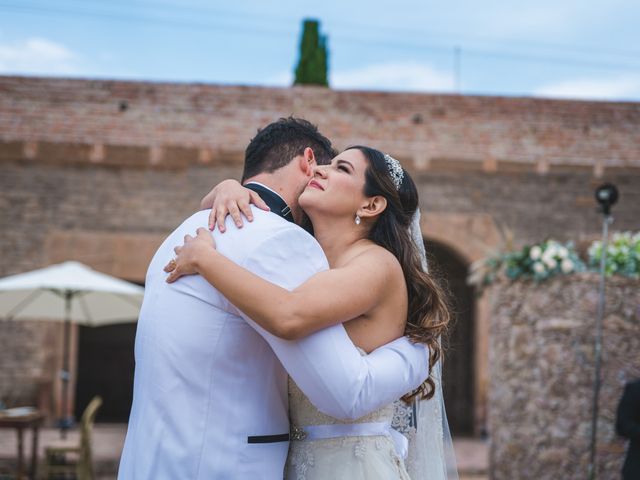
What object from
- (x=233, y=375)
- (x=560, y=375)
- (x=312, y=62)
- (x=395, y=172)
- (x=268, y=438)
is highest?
(x=312, y=62)

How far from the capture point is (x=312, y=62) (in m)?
15.4

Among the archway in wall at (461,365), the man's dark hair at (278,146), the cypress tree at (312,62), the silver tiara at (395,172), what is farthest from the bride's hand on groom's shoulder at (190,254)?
the cypress tree at (312,62)

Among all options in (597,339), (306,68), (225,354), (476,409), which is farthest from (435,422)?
(306,68)

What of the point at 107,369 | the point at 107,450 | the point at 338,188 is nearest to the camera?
the point at 338,188

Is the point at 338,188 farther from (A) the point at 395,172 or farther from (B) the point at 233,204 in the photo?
(B) the point at 233,204

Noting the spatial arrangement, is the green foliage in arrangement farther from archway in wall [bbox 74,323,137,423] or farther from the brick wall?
archway in wall [bbox 74,323,137,423]

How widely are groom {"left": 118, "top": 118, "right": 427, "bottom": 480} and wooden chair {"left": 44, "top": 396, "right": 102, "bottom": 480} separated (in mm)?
5094

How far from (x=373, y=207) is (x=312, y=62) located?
43.3 feet

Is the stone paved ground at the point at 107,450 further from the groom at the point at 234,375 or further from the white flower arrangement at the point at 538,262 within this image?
the groom at the point at 234,375

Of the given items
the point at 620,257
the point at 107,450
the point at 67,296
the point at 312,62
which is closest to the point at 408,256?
the point at 620,257

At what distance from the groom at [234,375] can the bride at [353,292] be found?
54 millimetres

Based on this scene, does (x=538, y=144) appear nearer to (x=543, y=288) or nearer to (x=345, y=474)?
(x=543, y=288)

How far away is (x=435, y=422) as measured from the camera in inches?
112

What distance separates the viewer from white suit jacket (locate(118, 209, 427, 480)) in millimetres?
2078
